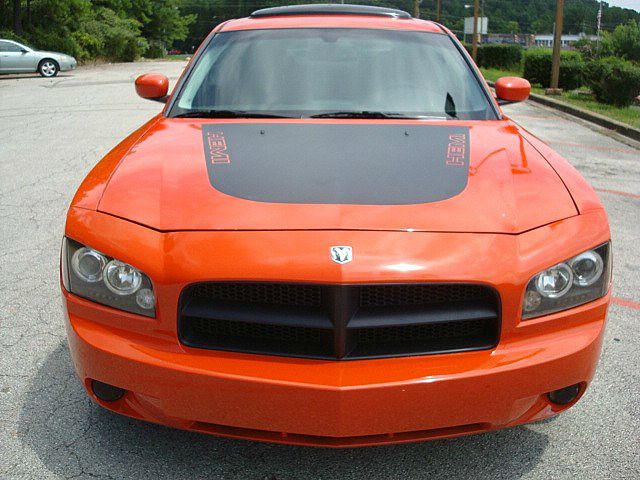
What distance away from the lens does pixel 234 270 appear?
2.23 m

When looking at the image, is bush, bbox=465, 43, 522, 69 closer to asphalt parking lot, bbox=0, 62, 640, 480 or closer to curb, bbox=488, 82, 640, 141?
curb, bbox=488, 82, 640, 141

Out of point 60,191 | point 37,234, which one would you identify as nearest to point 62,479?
point 37,234

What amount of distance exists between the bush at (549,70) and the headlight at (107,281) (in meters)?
19.5

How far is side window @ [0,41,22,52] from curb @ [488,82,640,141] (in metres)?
17.3

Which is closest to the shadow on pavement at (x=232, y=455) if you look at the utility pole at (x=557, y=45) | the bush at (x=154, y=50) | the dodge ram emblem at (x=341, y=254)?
the dodge ram emblem at (x=341, y=254)

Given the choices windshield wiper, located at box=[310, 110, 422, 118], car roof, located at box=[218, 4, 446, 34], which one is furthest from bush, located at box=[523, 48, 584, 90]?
windshield wiper, located at box=[310, 110, 422, 118]

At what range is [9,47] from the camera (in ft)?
83.7

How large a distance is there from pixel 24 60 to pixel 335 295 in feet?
85.6

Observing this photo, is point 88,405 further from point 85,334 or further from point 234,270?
point 234,270

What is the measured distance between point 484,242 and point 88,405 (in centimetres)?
168

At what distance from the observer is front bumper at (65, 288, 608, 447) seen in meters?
2.16

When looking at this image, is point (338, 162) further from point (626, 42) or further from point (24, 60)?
point (24, 60)

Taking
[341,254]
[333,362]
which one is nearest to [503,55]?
[341,254]

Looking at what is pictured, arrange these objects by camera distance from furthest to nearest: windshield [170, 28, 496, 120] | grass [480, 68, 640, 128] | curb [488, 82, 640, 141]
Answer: grass [480, 68, 640, 128]
curb [488, 82, 640, 141]
windshield [170, 28, 496, 120]
